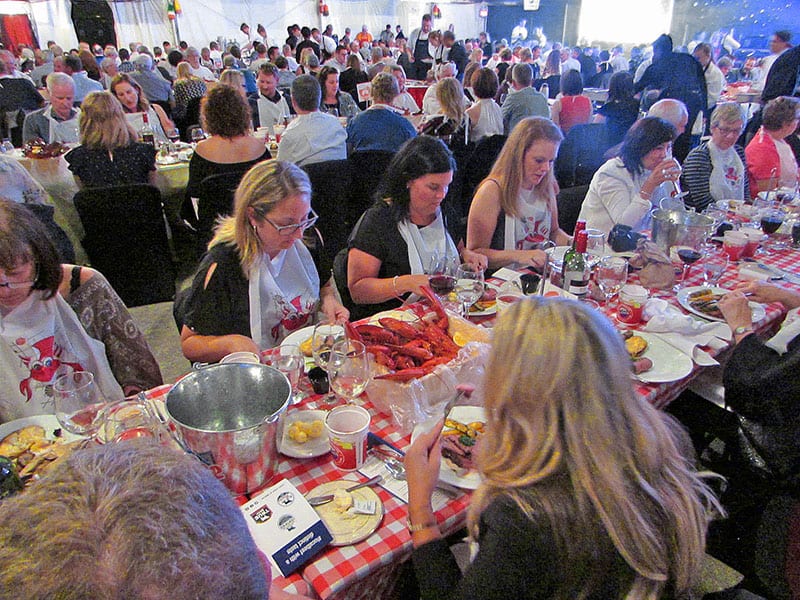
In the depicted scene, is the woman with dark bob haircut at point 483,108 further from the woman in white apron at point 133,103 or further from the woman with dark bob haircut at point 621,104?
the woman in white apron at point 133,103

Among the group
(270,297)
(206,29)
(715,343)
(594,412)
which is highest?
(206,29)

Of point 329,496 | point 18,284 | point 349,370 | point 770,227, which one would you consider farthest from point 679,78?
point 18,284

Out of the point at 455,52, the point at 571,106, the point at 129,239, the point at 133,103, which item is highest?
the point at 455,52

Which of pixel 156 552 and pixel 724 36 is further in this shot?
pixel 724 36

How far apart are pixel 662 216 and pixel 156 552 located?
3257 millimetres

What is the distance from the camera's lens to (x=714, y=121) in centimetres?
430

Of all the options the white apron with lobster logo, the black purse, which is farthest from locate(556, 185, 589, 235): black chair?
the white apron with lobster logo

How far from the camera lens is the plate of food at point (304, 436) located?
1.59 m

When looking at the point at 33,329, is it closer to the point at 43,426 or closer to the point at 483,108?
the point at 43,426

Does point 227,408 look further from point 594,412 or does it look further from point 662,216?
point 662,216

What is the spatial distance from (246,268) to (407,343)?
81 cm

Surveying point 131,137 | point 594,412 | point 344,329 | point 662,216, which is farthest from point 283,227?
point 131,137

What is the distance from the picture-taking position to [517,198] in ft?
11.0

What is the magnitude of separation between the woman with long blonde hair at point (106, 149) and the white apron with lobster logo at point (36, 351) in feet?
10.0
